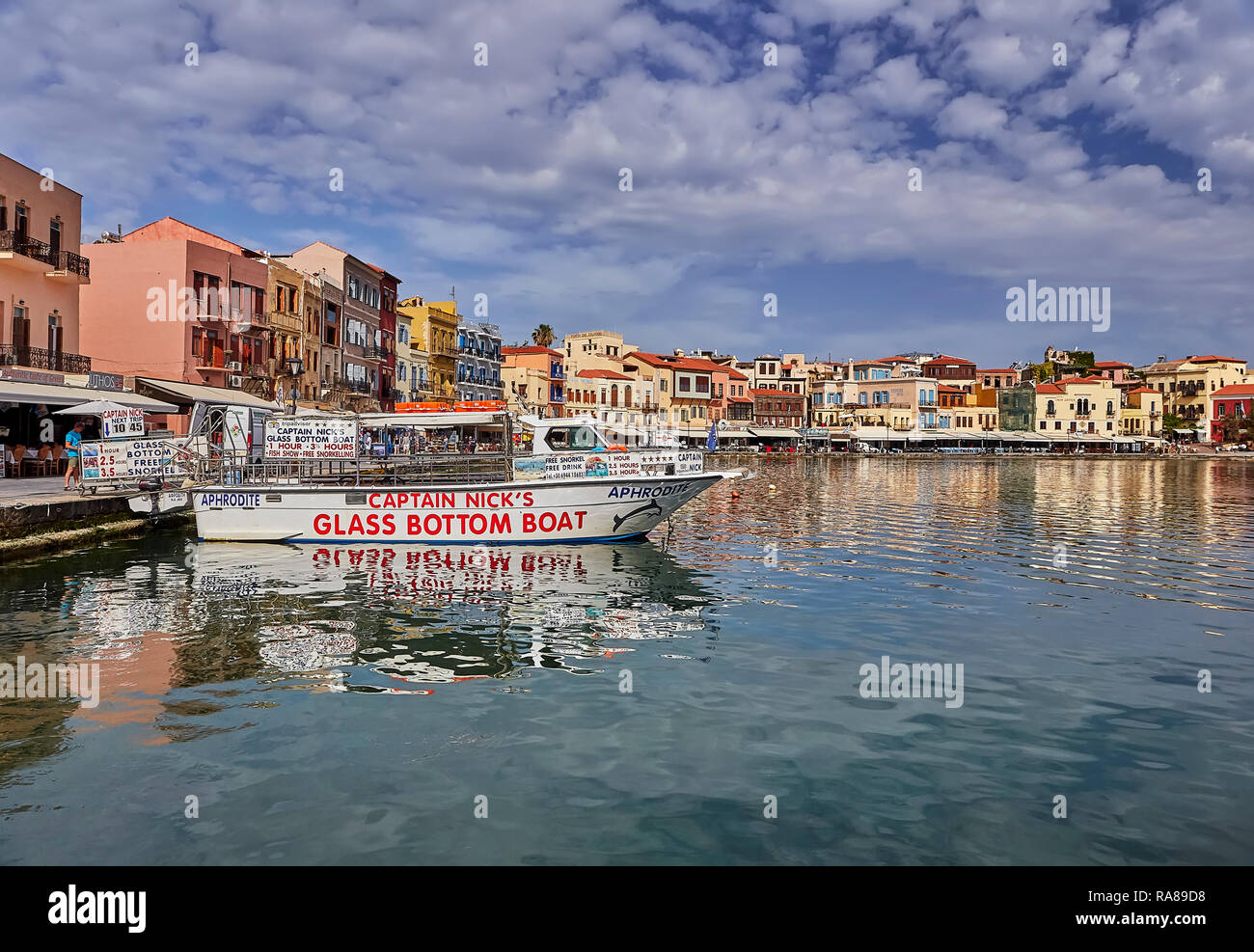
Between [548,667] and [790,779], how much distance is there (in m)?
4.44

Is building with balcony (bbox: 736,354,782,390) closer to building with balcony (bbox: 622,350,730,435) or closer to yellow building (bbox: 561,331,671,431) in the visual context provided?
building with balcony (bbox: 622,350,730,435)

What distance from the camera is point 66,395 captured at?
29938 millimetres

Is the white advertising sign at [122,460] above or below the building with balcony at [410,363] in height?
below

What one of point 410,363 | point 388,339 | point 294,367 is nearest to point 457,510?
point 294,367

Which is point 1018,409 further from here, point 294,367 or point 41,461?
point 41,461

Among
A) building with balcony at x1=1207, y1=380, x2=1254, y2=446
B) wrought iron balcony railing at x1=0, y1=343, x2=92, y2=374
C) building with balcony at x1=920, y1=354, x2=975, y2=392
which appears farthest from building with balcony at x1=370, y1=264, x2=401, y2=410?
building with balcony at x1=1207, y1=380, x2=1254, y2=446

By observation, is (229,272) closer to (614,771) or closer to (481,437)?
(481,437)

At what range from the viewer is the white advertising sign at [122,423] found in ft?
82.6

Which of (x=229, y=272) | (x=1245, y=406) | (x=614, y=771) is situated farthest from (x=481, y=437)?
(x=1245, y=406)

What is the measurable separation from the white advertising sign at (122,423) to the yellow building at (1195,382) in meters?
144

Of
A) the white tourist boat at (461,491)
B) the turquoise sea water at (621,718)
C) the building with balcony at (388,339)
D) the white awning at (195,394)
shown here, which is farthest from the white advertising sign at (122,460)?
the building with balcony at (388,339)

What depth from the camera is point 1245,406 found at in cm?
12512

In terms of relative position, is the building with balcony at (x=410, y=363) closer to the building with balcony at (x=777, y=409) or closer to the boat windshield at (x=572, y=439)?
the boat windshield at (x=572, y=439)

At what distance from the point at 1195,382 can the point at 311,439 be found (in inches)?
5830
